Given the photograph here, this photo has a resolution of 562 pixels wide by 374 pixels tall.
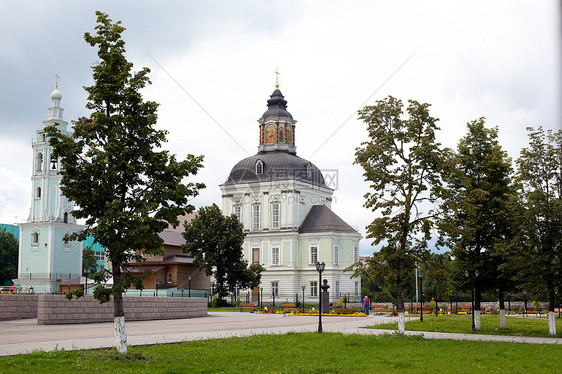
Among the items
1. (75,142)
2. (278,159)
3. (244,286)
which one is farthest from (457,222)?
(278,159)

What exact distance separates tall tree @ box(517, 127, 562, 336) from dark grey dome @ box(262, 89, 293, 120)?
53557mm

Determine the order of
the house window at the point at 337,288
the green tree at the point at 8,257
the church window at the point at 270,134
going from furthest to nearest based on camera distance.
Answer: the green tree at the point at 8,257
the church window at the point at 270,134
the house window at the point at 337,288

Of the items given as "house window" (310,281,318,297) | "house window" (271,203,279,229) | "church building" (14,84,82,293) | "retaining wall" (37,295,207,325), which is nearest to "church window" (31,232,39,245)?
"church building" (14,84,82,293)

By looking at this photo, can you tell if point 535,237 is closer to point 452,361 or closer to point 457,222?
point 457,222

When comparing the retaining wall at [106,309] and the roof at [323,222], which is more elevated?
the roof at [323,222]

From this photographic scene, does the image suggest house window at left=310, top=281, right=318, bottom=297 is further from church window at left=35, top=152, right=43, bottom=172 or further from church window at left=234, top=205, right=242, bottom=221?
church window at left=35, top=152, right=43, bottom=172

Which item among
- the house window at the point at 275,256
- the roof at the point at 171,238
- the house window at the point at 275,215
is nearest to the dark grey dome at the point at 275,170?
the house window at the point at 275,215

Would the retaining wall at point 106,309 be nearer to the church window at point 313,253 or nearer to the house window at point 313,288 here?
the house window at point 313,288

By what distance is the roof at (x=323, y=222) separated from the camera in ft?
223

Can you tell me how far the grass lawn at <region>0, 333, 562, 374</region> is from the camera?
13344 millimetres

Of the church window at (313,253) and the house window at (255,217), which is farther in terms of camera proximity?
the house window at (255,217)

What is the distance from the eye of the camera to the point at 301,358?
15609 millimetres

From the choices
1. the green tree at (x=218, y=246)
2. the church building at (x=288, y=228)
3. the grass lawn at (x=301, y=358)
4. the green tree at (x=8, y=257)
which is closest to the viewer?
the grass lawn at (x=301, y=358)

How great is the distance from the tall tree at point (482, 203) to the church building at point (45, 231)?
58379 mm
